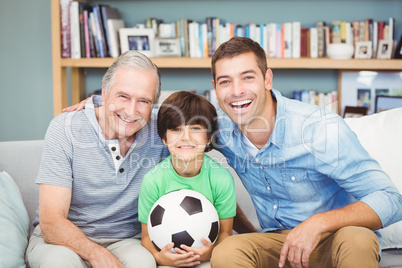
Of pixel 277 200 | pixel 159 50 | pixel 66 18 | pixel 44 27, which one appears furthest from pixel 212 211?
pixel 44 27

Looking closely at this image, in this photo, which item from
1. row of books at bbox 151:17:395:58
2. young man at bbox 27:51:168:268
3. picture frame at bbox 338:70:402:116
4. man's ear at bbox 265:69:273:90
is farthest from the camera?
picture frame at bbox 338:70:402:116

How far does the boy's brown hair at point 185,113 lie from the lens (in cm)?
157

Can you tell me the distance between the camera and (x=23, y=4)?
323cm

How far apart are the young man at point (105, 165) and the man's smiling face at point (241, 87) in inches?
10.5

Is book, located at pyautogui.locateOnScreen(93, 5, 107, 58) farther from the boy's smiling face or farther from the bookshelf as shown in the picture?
the boy's smiling face

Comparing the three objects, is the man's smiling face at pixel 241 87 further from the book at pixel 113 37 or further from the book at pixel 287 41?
the book at pixel 113 37

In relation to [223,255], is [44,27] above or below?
above

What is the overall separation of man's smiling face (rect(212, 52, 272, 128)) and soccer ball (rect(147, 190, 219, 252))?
0.33 meters

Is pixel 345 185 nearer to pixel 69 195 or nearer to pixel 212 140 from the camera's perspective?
pixel 212 140

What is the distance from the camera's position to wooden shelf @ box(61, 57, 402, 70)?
2746mm

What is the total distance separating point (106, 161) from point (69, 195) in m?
0.18

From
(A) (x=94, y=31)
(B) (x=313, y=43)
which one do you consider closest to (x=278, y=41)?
(B) (x=313, y=43)

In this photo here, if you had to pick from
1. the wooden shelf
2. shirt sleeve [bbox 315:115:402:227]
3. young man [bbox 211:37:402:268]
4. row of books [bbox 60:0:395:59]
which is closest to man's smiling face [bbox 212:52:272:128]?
young man [bbox 211:37:402:268]

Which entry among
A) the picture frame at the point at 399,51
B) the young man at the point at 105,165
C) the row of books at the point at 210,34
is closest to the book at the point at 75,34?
the row of books at the point at 210,34
